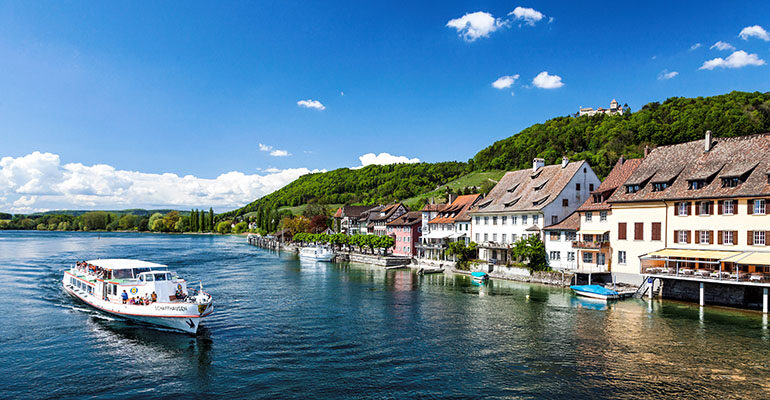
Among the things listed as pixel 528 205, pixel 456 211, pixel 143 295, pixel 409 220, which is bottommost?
pixel 143 295

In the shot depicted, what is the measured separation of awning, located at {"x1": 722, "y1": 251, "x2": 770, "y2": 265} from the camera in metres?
39.2

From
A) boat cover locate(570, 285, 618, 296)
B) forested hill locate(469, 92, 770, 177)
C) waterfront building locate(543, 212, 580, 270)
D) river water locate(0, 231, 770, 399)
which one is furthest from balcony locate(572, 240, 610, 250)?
forested hill locate(469, 92, 770, 177)

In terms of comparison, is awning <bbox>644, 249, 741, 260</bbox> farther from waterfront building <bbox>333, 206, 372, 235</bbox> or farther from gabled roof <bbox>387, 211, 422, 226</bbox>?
waterfront building <bbox>333, 206, 372, 235</bbox>

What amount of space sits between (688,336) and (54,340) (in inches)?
1756

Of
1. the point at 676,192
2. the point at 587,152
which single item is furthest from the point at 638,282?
the point at 587,152

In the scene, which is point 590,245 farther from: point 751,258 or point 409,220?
point 409,220

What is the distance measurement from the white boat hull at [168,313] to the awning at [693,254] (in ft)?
140

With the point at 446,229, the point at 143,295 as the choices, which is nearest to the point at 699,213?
the point at 446,229

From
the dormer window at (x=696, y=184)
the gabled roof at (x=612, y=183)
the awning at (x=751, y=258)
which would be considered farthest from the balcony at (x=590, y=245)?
the awning at (x=751, y=258)

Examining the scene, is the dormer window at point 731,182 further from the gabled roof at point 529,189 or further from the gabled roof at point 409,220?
the gabled roof at point 409,220

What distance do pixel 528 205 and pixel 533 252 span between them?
359 inches

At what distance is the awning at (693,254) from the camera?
141ft

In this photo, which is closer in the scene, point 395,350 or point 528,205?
point 395,350

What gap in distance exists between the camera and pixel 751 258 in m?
40.3
